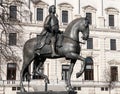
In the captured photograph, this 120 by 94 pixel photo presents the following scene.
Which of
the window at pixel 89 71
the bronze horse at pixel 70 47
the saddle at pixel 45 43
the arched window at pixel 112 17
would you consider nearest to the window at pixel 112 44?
the arched window at pixel 112 17

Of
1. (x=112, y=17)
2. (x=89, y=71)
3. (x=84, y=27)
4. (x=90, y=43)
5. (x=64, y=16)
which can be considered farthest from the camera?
(x=112, y=17)

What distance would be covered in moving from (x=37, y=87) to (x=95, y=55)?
1024 centimetres

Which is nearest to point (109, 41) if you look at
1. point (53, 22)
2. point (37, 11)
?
point (37, 11)

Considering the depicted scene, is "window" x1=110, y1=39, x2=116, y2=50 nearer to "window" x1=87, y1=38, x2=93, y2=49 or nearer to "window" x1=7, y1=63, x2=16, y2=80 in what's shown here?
"window" x1=87, y1=38, x2=93, y2=49

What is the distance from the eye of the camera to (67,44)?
45.9 ft

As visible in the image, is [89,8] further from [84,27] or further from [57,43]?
[57,43]

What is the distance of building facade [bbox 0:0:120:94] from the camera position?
4403cm

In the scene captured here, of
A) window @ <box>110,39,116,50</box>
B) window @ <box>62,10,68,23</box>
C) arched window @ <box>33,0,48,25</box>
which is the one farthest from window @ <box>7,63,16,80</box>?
window @ <box>110,39,116,50</box>

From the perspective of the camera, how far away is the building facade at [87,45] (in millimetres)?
44031

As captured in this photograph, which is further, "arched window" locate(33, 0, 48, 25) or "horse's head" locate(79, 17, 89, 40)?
"arched window" locate(33, 0, 48, 25)

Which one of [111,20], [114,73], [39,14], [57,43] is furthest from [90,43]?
[57,43]

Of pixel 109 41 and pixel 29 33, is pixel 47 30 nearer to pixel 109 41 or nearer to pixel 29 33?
pixel 29 33

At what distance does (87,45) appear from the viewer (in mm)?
48219

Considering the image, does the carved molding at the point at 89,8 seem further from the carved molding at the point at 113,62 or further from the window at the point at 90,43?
the carved molding at the point at 113,62
